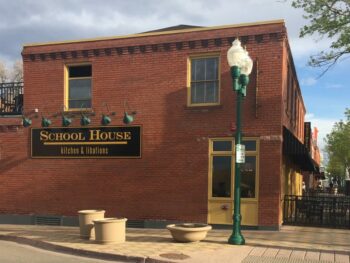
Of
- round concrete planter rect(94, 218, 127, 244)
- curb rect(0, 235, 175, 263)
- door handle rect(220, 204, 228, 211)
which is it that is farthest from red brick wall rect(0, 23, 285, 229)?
round concrete planter rect(94, 218, 127, 244)

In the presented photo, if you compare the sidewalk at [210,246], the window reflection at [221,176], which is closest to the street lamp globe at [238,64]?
the window reflection at [221,176]

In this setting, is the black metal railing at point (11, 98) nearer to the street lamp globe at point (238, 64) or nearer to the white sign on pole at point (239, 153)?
the street lamp globe at point (238, 64)

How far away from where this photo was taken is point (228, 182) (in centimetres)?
1532

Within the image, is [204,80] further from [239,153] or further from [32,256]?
[32,256]

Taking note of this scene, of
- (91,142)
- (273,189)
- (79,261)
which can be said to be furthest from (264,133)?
(79,261)

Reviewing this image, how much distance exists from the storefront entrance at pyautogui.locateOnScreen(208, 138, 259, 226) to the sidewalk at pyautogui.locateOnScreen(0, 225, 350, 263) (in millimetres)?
727

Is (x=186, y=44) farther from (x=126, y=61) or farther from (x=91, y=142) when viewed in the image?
(x=91, y=142)

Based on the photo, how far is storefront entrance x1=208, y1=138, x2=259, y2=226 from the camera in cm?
1495

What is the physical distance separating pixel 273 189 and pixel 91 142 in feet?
20.8

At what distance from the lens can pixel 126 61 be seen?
16.6 m

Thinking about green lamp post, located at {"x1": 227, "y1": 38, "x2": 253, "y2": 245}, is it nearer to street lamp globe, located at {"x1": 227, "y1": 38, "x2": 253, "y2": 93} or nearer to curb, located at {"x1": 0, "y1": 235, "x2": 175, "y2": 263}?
street lamp globe, located at {"x1": 227, "y1": 38, "x2": 253, "y2": 93}

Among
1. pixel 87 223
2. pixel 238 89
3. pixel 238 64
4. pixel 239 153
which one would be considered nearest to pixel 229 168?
pixel 239 153

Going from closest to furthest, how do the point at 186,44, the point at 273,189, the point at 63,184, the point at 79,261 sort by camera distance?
1. the point at 79,261
2. the point at 273,189
3. the point at 186,44
4. the point at 63,184

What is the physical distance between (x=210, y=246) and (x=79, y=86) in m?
8.25
